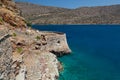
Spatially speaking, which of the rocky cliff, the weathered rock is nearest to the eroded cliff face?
the rocky cliff

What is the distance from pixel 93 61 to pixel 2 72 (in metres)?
31.9

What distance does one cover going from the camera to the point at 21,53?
2936 cm

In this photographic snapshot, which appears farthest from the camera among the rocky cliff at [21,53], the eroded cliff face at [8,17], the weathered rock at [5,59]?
the eroded cliff face at [8,17]

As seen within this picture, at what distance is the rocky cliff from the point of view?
57.5ft

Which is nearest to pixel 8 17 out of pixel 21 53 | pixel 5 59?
pixel 21 53

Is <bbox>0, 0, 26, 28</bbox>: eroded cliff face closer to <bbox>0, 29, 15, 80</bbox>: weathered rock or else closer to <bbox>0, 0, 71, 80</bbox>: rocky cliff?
<bbox>0, 0, 71, 80</bbox>: rocky cliff

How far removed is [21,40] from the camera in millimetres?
35469

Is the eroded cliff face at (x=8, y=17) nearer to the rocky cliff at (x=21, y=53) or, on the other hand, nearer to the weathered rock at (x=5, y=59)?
the rocky cliff at (x=21, y=53)

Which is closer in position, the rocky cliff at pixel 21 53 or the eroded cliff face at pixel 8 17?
the rocky cliff at pixel 21 53

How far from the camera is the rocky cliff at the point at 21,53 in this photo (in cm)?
1752

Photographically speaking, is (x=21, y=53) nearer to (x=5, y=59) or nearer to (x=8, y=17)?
(x=8, y=17)

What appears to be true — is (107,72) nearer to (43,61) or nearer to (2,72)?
(43,61)

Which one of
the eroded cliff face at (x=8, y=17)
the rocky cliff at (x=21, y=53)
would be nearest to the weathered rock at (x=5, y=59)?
the rocky cliff at (x=21, y=53)

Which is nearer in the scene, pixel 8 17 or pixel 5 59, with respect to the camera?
pixel 5 59
